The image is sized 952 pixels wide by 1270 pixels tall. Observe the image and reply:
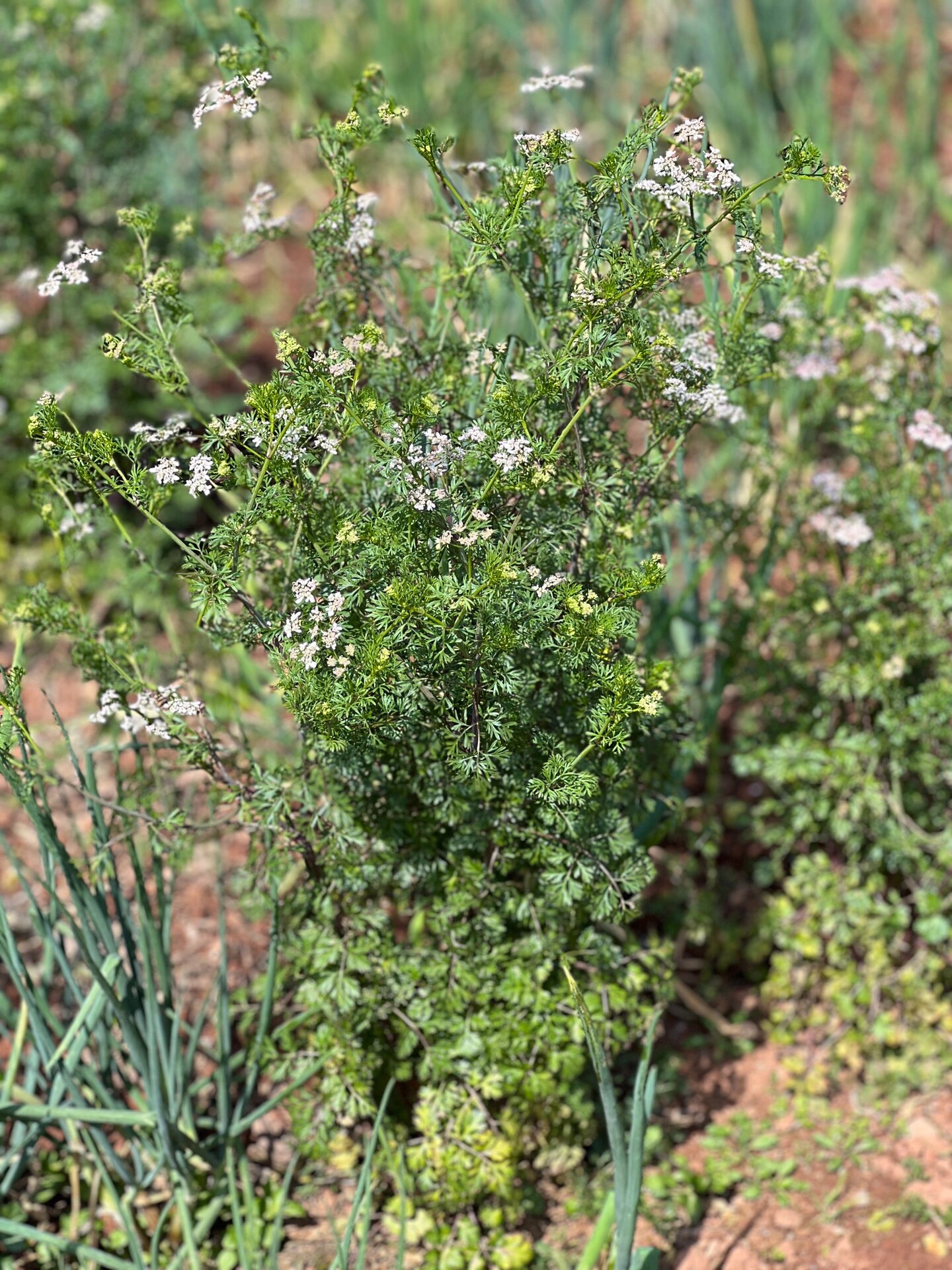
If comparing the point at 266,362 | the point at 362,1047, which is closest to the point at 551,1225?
the point at 362,1047

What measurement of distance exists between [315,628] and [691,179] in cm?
77

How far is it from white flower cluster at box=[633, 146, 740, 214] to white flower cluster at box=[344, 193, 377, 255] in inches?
17.3

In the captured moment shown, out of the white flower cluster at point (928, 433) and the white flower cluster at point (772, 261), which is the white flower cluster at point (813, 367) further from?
the white flower cluster at point (772, 261)

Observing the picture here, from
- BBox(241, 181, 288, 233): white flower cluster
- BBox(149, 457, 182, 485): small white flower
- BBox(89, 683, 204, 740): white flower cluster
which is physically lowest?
BBox(89, 683, 204, 740): white flower cluster

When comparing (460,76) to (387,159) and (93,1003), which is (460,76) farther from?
(93,1003)

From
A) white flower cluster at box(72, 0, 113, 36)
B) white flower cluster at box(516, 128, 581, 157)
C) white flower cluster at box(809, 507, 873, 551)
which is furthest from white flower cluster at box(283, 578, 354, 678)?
white flower cluster at box(72, 0, 113, 36)

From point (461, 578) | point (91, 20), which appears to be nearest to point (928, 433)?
point (461, 578)

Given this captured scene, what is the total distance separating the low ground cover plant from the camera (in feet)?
5.32

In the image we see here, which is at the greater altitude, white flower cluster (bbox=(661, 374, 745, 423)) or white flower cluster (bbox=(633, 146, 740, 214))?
white flower cluster (bbox=(633, 146, 740, 214))

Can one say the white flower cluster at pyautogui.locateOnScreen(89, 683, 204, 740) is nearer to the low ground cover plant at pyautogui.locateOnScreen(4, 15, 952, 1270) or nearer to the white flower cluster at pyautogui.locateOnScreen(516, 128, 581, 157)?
the low ground cover plant at pyautogui.locateOnScreen(4, 15, 952, 1270)

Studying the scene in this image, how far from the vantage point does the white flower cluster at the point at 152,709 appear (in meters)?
1.67

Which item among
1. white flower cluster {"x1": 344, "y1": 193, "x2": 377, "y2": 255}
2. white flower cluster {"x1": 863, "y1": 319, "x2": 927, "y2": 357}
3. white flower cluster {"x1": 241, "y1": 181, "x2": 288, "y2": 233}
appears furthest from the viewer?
white flower cluster {"x1": 863, "y1": 319, "x2": 927, "y2": 357}

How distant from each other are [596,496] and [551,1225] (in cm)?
137

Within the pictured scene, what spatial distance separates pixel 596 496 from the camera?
5.95ft
